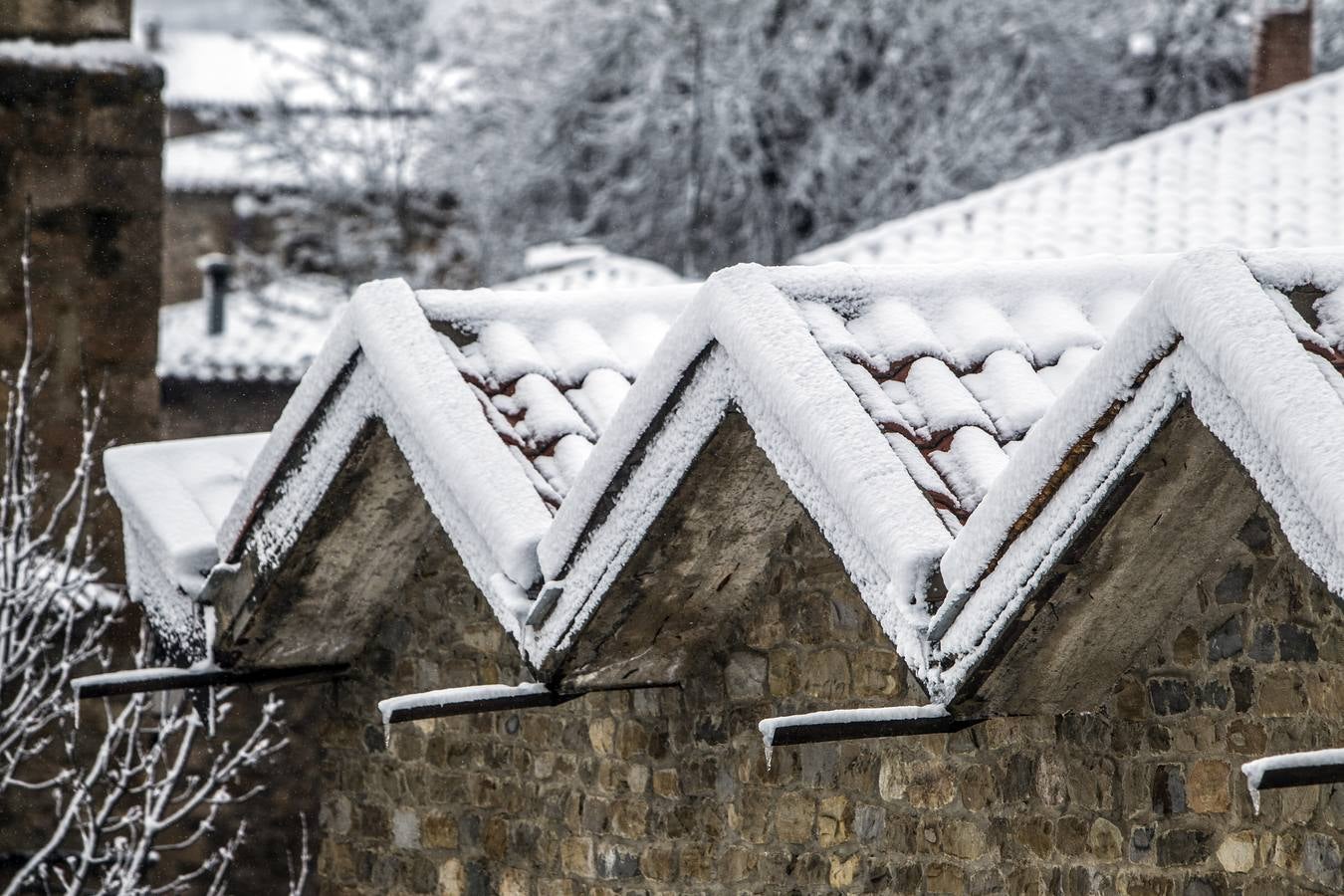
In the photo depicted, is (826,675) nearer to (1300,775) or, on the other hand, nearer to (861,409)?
(861,409)

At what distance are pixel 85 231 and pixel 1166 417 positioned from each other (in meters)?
7.66

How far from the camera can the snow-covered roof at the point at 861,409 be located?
277 cm

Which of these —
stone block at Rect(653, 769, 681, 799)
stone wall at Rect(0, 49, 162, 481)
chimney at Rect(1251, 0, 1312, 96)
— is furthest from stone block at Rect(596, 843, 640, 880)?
chimney at Rect(1251, 0, 1312, 96)

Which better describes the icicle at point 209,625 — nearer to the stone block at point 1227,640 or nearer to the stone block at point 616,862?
the stone block at point 616,862

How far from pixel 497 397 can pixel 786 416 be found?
1.10 m

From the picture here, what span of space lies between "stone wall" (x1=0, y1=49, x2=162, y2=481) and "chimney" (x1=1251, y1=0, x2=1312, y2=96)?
25.6 feet

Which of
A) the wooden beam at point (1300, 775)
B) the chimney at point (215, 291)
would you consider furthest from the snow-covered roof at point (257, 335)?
the wooden beam at point (1300, 775)

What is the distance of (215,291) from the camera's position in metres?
21.6

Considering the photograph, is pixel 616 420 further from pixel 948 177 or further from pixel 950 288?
pixel 948 177

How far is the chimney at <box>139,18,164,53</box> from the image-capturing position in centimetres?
3445

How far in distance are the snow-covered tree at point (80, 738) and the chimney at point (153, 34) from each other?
2660 centimetres

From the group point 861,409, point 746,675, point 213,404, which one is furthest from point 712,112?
point 861,409

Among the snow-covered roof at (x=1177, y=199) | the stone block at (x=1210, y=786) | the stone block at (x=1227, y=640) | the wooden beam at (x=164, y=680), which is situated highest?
the snow-covered roof at (x=1177, y=199)

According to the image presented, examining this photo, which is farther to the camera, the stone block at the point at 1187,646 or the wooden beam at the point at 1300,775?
the stone block at the point at 1187,646
